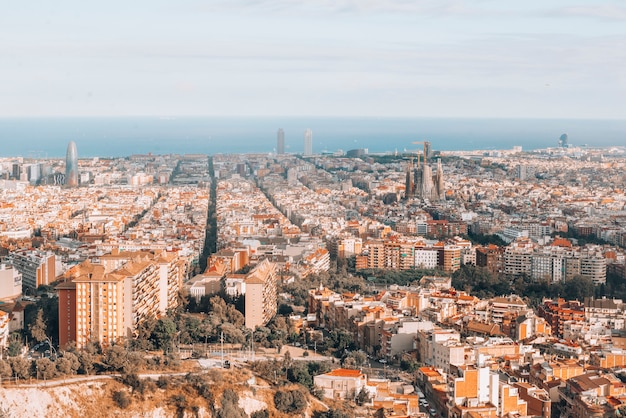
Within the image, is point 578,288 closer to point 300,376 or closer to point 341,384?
point 341,384

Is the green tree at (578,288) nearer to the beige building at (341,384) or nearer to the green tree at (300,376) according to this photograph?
the beige building at (341,384)

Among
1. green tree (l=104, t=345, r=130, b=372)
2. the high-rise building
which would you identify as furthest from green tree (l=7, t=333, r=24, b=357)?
green tree (l=104, t=345, r=130, b=372)

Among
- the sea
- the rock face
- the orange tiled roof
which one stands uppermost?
the sea

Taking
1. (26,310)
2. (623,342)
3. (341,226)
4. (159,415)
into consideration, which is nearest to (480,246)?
(341,226)

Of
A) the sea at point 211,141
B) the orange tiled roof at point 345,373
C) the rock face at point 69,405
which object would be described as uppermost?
the sea at point 211,141

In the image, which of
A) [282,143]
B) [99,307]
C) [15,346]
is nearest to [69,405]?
[99,307]

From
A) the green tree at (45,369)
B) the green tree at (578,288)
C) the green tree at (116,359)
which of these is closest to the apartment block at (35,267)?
the green tree at (116,359)

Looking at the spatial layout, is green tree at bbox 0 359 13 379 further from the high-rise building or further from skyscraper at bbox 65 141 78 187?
skyscraper at bbox 65 141 78 187

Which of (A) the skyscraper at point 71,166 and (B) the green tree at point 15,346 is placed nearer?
(B) the green tree at point 15,346
